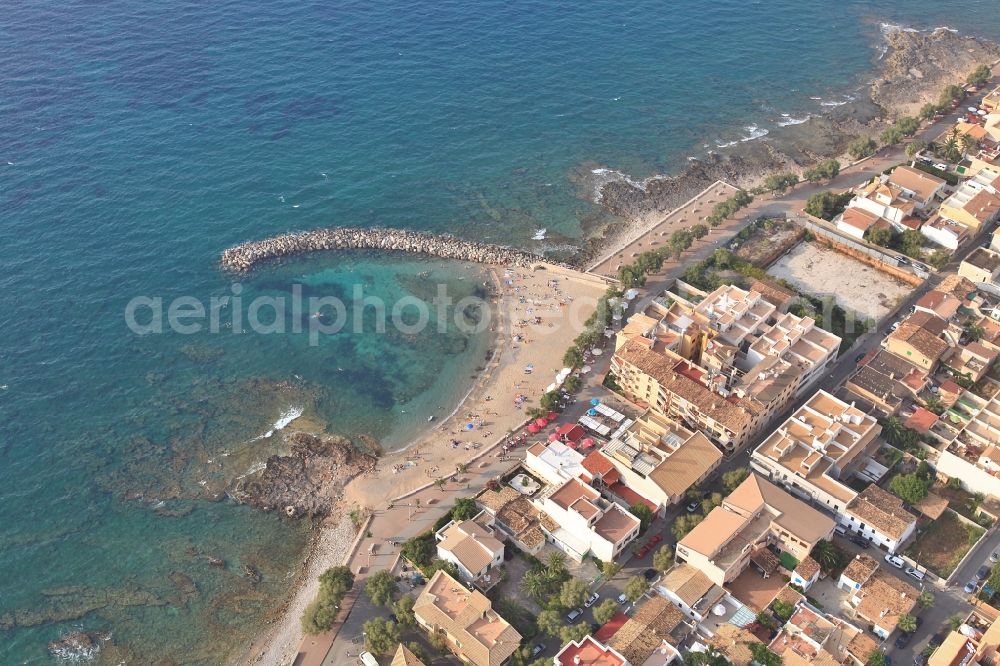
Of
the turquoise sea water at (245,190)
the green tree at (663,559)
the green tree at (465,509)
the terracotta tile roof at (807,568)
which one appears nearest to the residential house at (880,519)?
the terracotta tile roof at (807,568)

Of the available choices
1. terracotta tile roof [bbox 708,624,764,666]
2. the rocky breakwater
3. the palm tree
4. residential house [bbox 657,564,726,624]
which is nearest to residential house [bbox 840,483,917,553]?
the palm tree

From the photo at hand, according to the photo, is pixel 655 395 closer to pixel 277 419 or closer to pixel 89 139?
pixel 277 419

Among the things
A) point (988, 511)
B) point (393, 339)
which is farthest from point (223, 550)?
point (988, 511)

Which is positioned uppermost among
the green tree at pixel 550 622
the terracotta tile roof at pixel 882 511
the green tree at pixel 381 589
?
the terracotta tile roof at pixel 882 511

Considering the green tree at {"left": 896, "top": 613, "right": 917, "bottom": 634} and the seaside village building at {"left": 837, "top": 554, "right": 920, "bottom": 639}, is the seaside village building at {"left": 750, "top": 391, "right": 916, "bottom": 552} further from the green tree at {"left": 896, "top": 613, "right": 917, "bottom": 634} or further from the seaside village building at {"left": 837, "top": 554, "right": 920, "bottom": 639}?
the green tree at {"left": 896, "top": 613, "right": 917, "bottom": 634}

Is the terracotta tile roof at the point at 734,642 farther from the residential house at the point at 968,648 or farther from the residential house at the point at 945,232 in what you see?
the residential house at the point at 945,232
